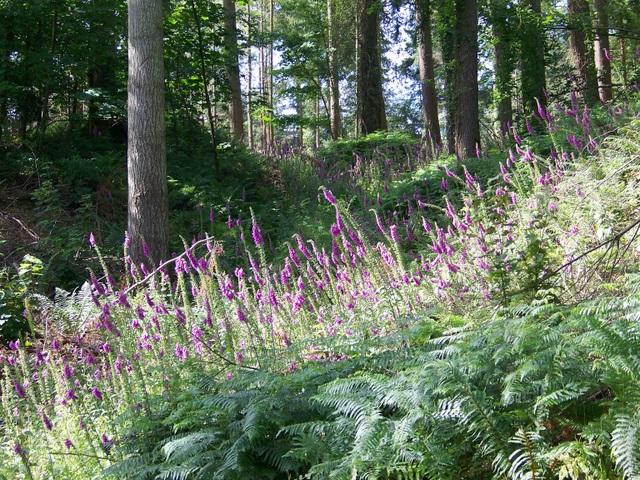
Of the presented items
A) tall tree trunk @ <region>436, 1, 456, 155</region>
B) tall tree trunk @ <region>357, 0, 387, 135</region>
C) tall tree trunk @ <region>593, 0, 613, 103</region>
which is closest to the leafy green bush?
tall tree trunk @ <region>436, 1, 456, 155</region>

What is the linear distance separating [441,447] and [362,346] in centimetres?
96

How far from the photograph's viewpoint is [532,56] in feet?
34.3

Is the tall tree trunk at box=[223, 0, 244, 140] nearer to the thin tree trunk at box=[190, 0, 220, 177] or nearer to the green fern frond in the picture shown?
the thin tree trunk at box=[190, 0, 220, 177]

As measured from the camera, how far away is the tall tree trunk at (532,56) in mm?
10164

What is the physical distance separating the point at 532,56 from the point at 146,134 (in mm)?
7205

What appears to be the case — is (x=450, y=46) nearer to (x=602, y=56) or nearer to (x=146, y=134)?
(x=146, y=134)

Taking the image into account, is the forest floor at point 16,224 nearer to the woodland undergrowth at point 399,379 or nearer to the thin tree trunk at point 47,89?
the thin tree trunk at point 47,89

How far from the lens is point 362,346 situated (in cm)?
301

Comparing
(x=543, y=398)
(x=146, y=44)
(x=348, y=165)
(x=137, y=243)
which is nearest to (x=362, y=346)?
(x=543, y=398)

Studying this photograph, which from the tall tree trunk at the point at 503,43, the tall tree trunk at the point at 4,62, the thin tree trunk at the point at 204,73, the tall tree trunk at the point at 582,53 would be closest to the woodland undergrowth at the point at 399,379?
the tall tree trunk at the point at 582,53

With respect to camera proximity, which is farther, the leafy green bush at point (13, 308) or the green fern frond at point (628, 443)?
the leafy green bush at point (13, 308)

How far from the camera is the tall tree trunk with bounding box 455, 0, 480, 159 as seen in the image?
916 cm

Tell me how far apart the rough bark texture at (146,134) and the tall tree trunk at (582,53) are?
6.92m

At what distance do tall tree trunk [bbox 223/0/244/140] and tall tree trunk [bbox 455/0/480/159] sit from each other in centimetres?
476
